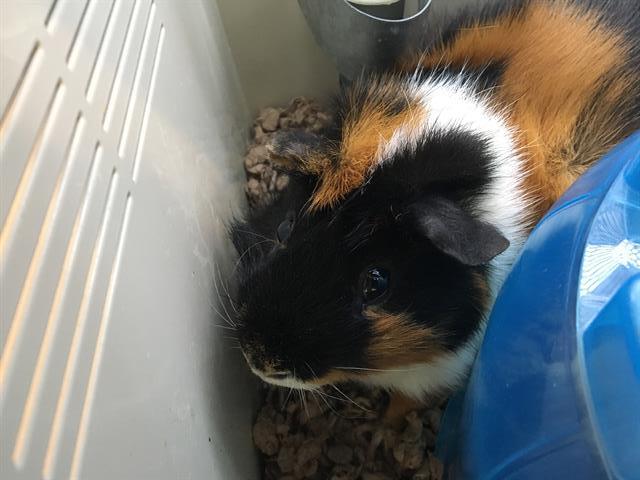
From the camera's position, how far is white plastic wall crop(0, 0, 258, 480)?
0.39m

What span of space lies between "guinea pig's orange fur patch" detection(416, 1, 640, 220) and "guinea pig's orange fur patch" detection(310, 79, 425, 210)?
0.48 feet

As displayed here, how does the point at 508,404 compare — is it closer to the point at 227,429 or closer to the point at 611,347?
the point at 611,347

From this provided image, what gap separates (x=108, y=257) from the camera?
20.4 inches

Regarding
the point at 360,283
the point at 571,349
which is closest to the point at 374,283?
the point at 360,283

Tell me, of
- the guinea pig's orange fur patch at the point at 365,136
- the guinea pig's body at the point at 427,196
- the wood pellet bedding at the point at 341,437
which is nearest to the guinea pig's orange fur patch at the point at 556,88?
the guinea pig's body at the point at 427,196

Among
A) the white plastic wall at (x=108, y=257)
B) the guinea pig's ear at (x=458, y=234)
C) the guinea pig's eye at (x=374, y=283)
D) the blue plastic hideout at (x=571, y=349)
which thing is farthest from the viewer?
the guinea pig's eye at (x=374, y=283)

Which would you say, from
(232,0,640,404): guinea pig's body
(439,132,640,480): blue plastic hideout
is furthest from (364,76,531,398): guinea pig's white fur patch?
(439,132,640,480): blue plastic hideout

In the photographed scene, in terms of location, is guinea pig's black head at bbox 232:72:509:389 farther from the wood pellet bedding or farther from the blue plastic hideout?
the wood pellet bedding

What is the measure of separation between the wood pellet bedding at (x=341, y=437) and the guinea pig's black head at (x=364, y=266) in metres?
0.20

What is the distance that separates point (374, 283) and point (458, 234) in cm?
14

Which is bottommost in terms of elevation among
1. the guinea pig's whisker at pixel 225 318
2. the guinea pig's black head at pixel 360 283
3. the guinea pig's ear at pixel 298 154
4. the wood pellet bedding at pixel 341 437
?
the wood pellet bedding at pixel 341 437

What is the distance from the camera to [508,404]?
0.65 metres

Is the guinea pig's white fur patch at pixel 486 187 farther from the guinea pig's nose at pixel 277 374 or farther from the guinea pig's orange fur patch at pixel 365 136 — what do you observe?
the guinea pig's nose at pixel 277 374

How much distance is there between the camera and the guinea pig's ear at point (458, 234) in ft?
2.21
